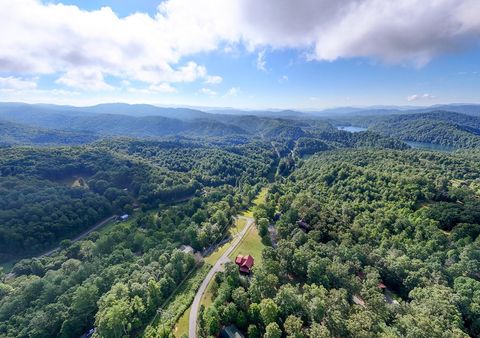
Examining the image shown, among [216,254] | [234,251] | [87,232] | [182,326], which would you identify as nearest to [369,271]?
[234,251]

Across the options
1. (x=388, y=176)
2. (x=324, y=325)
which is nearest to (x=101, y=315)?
(x=324, y=325)

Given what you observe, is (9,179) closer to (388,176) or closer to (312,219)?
(312,219)

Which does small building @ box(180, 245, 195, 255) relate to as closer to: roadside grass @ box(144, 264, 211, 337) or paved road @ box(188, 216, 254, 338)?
roadside grass @ box(144, 264, 211, 337)

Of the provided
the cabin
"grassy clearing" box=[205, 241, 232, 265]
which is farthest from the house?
the cabin

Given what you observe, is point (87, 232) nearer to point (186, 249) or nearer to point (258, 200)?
point (186, 249)

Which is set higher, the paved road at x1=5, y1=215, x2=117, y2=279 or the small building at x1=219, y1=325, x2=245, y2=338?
the small building at x1=219, y1=325, x2=245, y2=338

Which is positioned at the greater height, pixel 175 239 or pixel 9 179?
pixel 9 179

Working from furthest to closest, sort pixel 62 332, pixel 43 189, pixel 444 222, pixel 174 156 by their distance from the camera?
1. pixel 174 156
2. pixel 43 189
3. pixel 444 222
4. pixel 62 332
